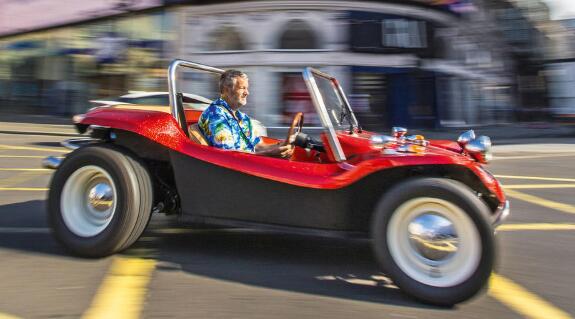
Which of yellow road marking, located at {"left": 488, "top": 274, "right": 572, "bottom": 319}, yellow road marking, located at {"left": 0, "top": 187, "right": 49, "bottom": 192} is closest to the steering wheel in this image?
yellow road marking, located at {"left": 488, "top": 274, "right": 572, "bottom": 319}

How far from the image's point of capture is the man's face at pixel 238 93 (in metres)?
3.70

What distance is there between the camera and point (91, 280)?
3082 millimetres

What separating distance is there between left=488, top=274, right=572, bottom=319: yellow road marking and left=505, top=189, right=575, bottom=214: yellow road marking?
2.69 m

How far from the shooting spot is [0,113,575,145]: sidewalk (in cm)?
1659

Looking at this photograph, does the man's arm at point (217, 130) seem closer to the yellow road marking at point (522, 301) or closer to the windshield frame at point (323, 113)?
the windshield frame at point (323, 113)

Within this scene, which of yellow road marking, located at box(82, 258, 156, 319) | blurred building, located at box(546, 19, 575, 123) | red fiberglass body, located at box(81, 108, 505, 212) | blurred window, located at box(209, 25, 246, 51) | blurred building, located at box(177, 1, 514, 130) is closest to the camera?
yellow road marking, located at box(82, 258, 156, 319)

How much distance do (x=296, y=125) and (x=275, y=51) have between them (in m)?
15.9

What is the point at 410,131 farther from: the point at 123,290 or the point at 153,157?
the point at 123,290

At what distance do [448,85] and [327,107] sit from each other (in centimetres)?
1954

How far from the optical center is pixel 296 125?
12.1 ft

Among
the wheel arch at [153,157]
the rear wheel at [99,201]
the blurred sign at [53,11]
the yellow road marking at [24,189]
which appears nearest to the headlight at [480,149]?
the wheel arch at [153,157]

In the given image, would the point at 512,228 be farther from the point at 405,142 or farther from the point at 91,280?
the point at 91,280

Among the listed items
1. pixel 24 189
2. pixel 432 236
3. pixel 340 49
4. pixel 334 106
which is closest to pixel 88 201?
pixel 334 106

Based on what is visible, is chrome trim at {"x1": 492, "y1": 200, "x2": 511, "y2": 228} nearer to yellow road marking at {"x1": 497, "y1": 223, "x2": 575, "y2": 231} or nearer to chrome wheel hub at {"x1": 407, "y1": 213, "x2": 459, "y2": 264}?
chrome wheel hub at {"x1": 407, "y1": 213, "x2": 459, "y2": 264}
